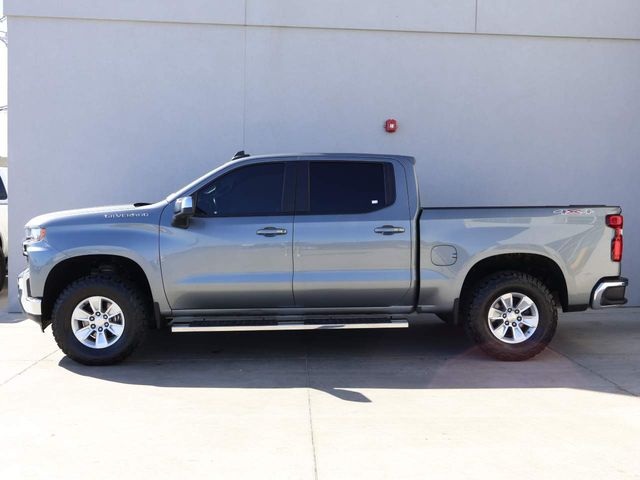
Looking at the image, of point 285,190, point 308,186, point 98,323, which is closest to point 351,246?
point 308,186

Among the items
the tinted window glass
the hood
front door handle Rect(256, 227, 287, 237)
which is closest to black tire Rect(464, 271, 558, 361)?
front door handle Rect(256, 227, 287, 237)

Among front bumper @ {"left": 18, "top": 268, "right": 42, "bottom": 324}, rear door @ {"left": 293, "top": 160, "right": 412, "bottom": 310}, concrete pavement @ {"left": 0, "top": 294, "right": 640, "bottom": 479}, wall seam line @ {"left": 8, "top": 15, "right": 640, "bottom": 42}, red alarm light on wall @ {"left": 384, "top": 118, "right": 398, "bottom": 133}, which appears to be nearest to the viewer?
concrete pavement @ {"left": 0, "top": 294, "right": 640, "bottom": 479}

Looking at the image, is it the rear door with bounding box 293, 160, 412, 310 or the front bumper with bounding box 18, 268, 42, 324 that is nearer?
the front bumper with bounding box 18, 268, 42, 324

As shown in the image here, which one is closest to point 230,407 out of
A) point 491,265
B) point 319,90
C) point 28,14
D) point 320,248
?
point 320,248

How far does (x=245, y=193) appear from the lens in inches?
260

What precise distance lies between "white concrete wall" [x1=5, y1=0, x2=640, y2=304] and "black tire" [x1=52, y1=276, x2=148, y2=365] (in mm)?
3101

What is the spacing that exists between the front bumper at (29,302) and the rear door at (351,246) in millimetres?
2411

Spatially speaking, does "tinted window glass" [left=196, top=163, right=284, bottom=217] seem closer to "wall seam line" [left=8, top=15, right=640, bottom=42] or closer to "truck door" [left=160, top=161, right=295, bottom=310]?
"truck door" [left=160, top=161, right=295, bottom=310]

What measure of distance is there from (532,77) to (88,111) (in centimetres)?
620

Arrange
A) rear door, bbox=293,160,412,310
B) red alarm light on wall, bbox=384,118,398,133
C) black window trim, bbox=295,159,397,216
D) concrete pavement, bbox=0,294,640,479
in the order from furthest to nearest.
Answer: red alarm light on wall, bbox=384,118,398,133 < black window trim, bbox=295,159,397,216 < rear door, bbox=293,160,412,310 < concrete pavement, bbox=0,294,640,479

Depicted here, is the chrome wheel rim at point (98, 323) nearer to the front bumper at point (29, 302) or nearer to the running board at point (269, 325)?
the front bumper at point (29, 302)

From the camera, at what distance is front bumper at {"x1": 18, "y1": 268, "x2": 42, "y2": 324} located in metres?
6.33

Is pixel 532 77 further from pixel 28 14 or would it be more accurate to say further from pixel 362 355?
pixel 28 14

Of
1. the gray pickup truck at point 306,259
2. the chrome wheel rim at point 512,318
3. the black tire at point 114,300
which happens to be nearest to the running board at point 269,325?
the gray pickup truck at point 306,259
